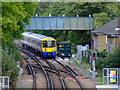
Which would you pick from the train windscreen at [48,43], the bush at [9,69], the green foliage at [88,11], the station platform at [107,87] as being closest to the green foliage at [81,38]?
the green foliage at [88,11]

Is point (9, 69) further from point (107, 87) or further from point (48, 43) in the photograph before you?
point (48, 43)

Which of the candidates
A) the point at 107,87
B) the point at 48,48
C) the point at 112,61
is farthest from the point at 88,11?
the point at 107,87

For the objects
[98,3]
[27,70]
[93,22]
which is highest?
[98,3]

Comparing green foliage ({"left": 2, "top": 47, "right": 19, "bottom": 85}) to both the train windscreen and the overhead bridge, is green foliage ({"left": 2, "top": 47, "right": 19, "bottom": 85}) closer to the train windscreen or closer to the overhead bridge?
the train windscreen

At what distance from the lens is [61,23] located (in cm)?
4303

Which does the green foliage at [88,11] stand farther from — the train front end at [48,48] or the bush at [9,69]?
the bush at [9,69]

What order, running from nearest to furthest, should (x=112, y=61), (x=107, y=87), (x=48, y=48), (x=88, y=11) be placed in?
(x=107, y=87) → (x=112, y=61) → (x=48, y=48) → (x=88, y=11)

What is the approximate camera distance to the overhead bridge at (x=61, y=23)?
42.9 meters

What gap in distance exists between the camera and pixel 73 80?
69.7 feet

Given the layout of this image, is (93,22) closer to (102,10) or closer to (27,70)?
(102,10)

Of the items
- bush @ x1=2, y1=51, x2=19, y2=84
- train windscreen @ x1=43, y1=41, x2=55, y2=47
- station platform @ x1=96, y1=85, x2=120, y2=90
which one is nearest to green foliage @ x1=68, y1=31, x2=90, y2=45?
train windscreen @ x1=43, y1=41, x2=55, y2=47

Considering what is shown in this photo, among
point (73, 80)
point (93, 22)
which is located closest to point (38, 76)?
point (73, 80)

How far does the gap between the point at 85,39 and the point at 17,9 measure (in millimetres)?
24154

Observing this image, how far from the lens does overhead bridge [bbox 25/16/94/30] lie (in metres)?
42.9
